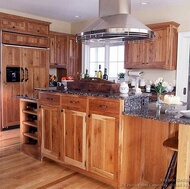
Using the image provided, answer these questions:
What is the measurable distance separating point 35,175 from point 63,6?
11.8 ft

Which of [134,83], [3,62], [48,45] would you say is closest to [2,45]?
[3,62]

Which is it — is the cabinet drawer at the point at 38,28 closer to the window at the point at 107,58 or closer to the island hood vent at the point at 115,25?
the window at the point at 107,58

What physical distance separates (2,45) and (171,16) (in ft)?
11.7

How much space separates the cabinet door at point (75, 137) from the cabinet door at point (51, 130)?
0.54 feet

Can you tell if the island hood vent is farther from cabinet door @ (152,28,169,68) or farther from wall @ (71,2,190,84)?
wall @ (71,2,190,84)

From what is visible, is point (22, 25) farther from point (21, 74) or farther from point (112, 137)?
point (112, 137)

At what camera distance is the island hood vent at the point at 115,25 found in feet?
8.50

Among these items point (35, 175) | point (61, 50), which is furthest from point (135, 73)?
point (35, 175)

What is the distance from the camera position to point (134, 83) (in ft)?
17.1

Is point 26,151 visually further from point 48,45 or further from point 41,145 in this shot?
point 48,45

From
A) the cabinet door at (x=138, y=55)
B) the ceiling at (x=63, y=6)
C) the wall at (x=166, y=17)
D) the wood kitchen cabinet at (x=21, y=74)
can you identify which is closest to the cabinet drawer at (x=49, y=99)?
the wood kitchen cabinet at (x=21, y=74)

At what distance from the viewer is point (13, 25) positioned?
496 cm

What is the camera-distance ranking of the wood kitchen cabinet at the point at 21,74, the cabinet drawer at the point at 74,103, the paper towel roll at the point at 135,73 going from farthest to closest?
the paper towel roll at the point at 135,73
the wood kitchen cabinet at the point at 21,74
the cabinet drawer at the point at 74,103

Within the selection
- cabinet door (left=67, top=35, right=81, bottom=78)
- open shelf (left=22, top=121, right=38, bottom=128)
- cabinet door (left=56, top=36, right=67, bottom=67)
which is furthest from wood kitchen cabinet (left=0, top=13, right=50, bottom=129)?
open shelf (left=22, top=121, right=38, bottom=128)
